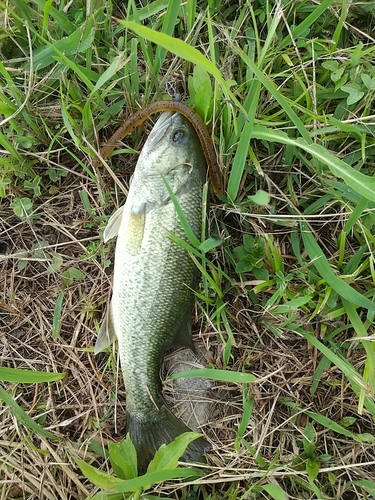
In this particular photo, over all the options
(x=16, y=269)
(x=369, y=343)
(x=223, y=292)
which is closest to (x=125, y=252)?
(x=223, y=292)

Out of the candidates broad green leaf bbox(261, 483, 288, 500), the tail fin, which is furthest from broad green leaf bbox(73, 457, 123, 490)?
broad green leaf bbox(261, 483, 288, 500)

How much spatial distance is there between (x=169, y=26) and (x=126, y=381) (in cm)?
186

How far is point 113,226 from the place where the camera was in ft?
7.54

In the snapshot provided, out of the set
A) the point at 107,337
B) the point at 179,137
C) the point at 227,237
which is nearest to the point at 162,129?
the point at 179,137

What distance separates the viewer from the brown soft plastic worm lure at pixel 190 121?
2.14 metres

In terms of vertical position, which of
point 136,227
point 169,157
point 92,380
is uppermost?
point 169,157

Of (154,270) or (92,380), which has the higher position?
(154,270)

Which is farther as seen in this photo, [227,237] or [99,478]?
[227,237]

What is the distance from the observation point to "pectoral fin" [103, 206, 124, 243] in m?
2.29

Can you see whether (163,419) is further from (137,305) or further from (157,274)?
(157,274)

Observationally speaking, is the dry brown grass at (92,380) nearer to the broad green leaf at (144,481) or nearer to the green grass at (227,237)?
the green grass at (227,237)

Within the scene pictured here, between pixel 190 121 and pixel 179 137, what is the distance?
0.10m

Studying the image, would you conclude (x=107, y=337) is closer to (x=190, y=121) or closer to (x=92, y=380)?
(x=92, y=380)

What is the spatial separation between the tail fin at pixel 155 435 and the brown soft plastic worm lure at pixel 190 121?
1.27 metres
